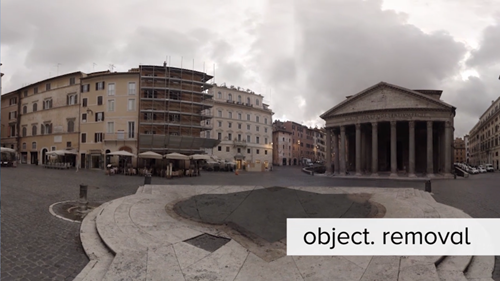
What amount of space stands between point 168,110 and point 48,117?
22.9 m

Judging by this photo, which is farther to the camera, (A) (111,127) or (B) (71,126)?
(B) (71,126)

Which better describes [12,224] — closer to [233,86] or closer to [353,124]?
[353,124]

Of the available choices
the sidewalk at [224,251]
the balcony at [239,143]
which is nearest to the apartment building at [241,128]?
the balcony at [239,143]

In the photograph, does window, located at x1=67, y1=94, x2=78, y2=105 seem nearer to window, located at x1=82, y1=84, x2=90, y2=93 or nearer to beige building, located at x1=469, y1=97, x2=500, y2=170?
window, located at x1=82, y1=84, x2=90, y2=93

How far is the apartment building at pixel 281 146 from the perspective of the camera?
8669cm

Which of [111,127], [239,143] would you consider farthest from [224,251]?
[239,143]

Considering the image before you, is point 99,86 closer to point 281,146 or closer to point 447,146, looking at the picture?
point 447,146

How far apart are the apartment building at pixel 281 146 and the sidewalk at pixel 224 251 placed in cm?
7665

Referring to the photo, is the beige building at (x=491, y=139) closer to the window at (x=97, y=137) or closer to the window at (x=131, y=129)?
the window at (x=131, y=129)

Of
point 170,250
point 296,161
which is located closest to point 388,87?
point 170,250

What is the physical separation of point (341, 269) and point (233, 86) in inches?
2419

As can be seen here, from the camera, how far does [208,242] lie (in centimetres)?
697

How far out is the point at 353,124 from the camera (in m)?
41.7

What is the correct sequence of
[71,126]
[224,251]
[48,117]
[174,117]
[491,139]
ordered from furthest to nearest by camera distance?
[491,139]
[48,117]
[71,126]
[174,117]
[224,251]
